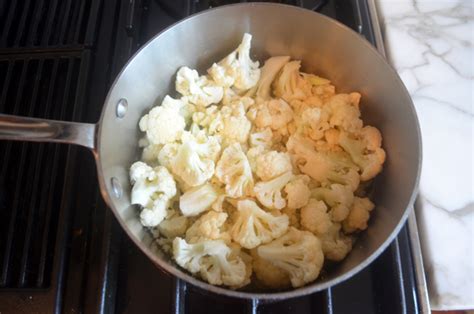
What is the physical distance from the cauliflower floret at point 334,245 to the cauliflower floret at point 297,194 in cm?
7

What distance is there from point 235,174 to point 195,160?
8 centimetres

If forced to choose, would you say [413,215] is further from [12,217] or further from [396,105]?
[12,217]

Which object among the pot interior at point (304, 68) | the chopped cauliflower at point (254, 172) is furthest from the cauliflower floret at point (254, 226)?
the pot interior at point (304, 68)

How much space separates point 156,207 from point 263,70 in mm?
371

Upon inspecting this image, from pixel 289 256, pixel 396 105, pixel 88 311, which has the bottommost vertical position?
pixel 88 311

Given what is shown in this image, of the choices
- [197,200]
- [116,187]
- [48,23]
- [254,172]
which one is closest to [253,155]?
[254,172]

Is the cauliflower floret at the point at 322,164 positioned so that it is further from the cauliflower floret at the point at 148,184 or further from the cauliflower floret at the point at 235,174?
the cauliflower floret at the point at 148,184

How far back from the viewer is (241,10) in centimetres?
78

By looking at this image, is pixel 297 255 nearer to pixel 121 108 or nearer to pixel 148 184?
pixel 148 184

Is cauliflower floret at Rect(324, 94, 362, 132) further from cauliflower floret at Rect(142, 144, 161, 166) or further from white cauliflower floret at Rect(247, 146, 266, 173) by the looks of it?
cauliflower floret at Rect(142, 144, 161, 166)

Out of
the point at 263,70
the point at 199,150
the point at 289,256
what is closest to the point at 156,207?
the point at 199,150

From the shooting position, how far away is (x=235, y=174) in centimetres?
72

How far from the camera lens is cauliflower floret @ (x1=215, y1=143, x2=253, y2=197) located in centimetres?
71

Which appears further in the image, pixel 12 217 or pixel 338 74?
pixel 338 74
